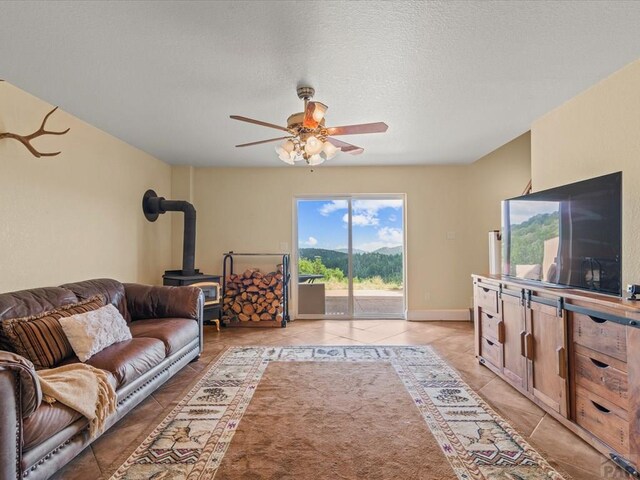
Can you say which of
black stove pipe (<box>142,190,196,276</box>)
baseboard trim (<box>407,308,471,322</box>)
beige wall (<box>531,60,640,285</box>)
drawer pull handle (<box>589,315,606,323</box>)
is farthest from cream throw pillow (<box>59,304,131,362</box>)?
baseboard trim (<box>407,308,471,322</box>)

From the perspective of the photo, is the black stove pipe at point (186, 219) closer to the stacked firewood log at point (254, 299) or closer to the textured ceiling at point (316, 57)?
the stacked firewood log at point (254, 299)

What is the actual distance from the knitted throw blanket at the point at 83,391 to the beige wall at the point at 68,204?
3.79 feet

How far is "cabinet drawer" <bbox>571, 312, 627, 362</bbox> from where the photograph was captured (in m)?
1.72

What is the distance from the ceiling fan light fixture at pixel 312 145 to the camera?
2422 mm

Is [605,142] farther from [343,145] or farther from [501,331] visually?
[343,145]

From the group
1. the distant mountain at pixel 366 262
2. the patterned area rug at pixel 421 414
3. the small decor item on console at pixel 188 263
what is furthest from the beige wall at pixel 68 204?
the distant mountain at pixel 366 262

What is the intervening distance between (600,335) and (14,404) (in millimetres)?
3011

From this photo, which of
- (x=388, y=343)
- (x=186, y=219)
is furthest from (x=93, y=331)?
(x=388, y=343)

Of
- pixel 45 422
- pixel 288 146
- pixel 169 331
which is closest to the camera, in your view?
pixel 45 422

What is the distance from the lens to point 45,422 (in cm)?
154

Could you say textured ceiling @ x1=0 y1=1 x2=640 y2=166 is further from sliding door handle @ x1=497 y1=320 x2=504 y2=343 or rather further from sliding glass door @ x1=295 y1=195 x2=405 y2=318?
sliding glass door @ x1=295 y1=195 x2=405 y2=318

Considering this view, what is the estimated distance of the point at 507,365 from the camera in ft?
8.93

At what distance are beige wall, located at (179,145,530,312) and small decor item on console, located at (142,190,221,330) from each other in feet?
2.14

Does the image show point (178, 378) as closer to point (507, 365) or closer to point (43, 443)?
point (43, 443)
